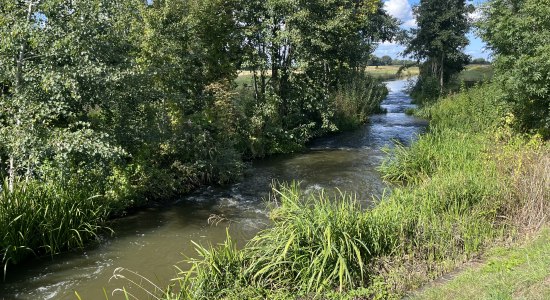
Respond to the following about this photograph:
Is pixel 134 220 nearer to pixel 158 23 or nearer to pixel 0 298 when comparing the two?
pixel 0 298

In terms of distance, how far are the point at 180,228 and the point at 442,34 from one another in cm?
2996

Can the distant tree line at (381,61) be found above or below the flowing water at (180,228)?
above

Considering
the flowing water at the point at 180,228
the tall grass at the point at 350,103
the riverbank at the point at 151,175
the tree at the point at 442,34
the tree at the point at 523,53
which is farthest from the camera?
the tree at the point at 442,34

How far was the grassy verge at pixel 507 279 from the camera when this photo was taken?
452 centimetres

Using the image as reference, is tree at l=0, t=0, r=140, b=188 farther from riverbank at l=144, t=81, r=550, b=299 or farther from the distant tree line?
the distant tree line

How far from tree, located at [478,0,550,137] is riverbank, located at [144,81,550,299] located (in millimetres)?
4061

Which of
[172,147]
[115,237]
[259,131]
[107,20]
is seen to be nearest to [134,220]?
[115,237]

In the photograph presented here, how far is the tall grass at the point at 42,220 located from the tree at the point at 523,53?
1148 centimetres

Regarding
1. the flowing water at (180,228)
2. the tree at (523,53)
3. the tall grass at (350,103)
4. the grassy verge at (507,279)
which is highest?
the tree at (523,53)

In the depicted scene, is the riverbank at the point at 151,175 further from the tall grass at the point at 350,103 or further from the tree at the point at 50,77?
the tall grass at the point at 350,103

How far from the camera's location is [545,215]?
259 inches

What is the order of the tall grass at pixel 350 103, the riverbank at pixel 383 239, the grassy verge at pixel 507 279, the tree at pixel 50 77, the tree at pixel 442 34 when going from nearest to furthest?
1. the grassy verge at pixel 507 279
2. the riverbank at pixel 383 239
3. the tree at pixel 50 77
4. the tall grass at pixel 350 103
5. the tree at pixel 442 34

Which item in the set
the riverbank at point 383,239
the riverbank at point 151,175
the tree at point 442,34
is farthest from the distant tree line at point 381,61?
the riverbank at point 383,239

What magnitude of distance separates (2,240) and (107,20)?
4.77m
